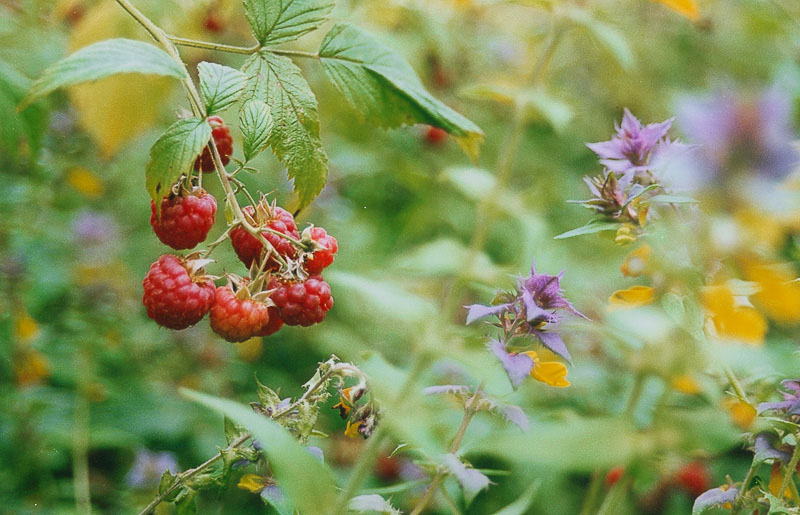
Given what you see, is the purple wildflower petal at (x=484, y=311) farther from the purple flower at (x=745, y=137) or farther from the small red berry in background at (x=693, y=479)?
the small red berry in background at (x=693, y=479)

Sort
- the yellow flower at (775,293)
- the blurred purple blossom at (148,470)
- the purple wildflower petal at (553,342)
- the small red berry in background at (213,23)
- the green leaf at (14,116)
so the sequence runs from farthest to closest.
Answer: the small red berry in background at (213,23) → the blurred purple blossom at (148,470) → the green leaf at (14,116) → the purple wildflower petal at (553,342) → the yellow flower at (775,293)

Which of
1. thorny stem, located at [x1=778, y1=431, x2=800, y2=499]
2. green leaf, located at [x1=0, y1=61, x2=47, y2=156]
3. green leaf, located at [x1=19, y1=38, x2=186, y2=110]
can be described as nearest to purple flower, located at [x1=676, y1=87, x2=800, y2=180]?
thorny stem, located at [x1=778, y1=431, x2=800, y2=499]

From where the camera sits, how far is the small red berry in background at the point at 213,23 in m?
1.47

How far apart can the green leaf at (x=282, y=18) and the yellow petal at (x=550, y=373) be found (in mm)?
393

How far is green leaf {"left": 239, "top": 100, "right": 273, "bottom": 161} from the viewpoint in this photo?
64 centimetres

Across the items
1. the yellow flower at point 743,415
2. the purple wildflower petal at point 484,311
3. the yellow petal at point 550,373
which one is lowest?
the yellow petal at point 550,373

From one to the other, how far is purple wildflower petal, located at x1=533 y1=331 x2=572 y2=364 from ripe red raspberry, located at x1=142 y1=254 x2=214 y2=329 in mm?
313

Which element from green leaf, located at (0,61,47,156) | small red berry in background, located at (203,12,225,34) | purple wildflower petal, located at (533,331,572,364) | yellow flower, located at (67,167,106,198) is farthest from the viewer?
yellow flower, located at (67,167,106,198)

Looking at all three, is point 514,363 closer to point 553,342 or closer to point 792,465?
point 553,342

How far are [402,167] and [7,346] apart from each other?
965 mm

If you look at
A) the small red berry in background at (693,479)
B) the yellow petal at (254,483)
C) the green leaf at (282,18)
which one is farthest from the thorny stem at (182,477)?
the small red berry in background at (693,479)

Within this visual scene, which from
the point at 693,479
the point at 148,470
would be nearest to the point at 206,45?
the point at 148,470

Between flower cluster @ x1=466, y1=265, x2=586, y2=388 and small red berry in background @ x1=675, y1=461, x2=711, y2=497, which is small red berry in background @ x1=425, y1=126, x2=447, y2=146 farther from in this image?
flower cluster @ x1=466, y1=265, x2=586, y2=388

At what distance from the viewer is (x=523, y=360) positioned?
1.82 feet
